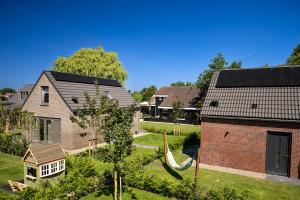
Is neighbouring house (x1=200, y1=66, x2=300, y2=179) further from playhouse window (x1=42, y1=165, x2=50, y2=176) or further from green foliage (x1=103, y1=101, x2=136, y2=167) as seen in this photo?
playhouse window (x1=42, y1=165, x2=50, y2=176)

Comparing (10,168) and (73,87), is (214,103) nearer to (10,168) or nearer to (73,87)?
(73,87)

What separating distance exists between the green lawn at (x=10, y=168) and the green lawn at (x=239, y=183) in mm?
8017

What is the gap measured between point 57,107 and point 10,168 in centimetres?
750

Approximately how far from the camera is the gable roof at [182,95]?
42.4m

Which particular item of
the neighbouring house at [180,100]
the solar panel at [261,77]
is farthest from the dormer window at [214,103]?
the neighbouring house at [180,100]

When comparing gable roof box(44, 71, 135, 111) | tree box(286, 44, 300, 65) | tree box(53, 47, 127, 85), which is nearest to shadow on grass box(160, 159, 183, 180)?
gable roof box(44, 71, 135, 111)

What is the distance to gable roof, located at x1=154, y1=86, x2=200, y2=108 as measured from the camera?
42.4m

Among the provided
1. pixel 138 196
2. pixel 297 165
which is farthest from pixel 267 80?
pixel 138 196

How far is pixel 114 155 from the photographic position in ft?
32.4

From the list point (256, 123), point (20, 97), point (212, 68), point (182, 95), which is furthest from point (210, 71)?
point (20, 97)

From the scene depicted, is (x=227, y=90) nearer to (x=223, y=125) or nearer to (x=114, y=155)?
(x=223, y=125)

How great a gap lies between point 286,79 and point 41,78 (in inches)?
853

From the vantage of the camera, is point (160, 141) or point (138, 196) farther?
point (160, 141)

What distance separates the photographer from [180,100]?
43656 millimetres
